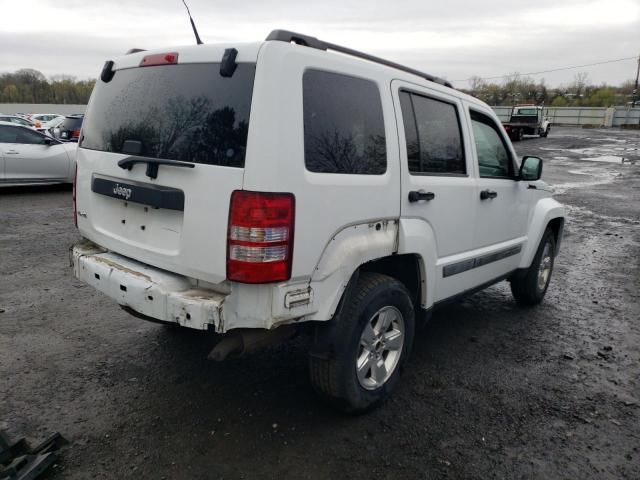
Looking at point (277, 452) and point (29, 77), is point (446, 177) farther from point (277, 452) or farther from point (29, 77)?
point (29, 77)

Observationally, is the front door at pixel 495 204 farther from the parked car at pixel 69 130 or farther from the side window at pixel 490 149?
the parked car at pixel 69 130

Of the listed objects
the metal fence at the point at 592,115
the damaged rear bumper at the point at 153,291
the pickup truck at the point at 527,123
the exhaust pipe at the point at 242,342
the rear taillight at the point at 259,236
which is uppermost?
the metal fence at the point at 592,115

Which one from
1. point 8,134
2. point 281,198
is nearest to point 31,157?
point 8,134

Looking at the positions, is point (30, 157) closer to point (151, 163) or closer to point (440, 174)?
point (151, 163)

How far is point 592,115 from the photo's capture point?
54219 mm

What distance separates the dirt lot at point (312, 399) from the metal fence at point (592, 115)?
50.6 metres

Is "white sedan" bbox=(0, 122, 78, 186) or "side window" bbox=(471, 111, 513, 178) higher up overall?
"side window" bbox=(471, 111, 513, 178)

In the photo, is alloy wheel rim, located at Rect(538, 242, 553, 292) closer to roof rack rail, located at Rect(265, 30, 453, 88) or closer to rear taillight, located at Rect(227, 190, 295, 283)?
roof rack rail, located at Rect(265, 30, 453, 88)

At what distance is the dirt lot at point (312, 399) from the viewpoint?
262 centimetres

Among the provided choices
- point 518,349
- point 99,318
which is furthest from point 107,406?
point 518,349

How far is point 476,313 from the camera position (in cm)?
491

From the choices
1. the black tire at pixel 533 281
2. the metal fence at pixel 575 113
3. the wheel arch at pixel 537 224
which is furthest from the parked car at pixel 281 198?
the metal fence at pixel 575 113

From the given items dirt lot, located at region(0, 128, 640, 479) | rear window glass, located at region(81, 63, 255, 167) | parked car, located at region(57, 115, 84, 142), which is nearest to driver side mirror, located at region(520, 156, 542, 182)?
dirt lot, located at region(0, 128, 640, 479)

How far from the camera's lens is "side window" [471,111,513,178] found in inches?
154
